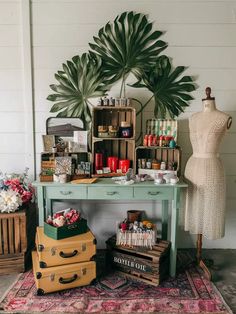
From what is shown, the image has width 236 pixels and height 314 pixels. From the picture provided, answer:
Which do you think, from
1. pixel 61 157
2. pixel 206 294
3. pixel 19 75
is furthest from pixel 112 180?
pixel 19 75

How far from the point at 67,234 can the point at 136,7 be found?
2206 mm

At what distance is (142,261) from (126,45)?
2003mm

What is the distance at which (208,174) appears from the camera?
241 cm

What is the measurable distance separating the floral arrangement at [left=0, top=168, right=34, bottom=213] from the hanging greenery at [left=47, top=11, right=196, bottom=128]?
756 mm

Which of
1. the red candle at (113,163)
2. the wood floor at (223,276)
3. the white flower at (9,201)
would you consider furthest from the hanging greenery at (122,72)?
the wood floor at (223,276)

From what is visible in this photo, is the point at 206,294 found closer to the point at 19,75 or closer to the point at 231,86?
the point at 231,86

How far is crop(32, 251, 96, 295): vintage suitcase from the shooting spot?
7.28ft

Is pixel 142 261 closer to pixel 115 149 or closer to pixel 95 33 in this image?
pixel 115 149

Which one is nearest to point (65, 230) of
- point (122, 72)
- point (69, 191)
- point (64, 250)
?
point (64, 250)

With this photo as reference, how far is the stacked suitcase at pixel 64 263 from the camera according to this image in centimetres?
223

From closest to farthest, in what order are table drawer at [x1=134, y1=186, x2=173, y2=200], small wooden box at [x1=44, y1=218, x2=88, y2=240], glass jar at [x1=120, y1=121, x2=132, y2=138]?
1. small wooden box at [x1=44, y1=218, x2=88, y2=240]
2. table drawer at [x1=134, y1=186, x2=173, y2=200]
3. glass jar at [x1=120, y1=121, x2=132, y2=138]

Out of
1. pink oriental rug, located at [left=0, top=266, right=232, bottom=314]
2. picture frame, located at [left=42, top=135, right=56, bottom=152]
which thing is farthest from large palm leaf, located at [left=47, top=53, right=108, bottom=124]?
pink oriental rug, located at [left=0, top=266, right=232, bottom=314]

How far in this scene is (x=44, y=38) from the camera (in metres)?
2.85

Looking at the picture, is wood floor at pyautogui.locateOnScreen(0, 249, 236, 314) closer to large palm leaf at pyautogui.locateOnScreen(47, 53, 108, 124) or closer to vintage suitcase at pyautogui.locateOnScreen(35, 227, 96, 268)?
vintage suitcase at pyautogui.locateOnScreen(35, 227, 96, 268)
